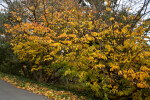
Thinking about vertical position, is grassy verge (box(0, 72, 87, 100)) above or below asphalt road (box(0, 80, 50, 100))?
below

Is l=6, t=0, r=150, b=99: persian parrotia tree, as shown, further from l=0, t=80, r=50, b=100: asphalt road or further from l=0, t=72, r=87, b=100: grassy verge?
l=0, t=80, r=50, b=100: asphalt road

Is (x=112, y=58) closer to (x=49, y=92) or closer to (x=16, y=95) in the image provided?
(x=49, y=92)

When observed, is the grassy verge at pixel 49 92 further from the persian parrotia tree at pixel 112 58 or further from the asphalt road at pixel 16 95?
the persian parrotia tree at pixel 112 58

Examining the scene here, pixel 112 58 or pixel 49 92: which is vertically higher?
pixel 112 58

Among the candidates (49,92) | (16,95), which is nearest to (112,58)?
(49,92)

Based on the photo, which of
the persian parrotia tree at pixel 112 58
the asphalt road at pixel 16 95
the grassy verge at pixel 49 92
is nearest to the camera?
the asphalt road at pixel 16 95

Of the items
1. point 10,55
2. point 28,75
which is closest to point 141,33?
point 10,55

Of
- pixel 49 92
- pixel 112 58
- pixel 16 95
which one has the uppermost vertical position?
pixel 112 58

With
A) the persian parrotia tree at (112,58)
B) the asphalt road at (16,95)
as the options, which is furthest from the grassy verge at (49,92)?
the persian parrotia tree at (112,58)

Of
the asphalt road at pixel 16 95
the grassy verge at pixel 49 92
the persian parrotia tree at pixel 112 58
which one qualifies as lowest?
the grassy verge at pixel 49 92

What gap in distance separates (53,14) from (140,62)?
20.6 ft

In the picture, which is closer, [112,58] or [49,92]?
[112,58]

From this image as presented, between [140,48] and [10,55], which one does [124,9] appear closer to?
[140,48]

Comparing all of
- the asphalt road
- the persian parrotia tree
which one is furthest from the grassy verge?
the persian parrotia tree
